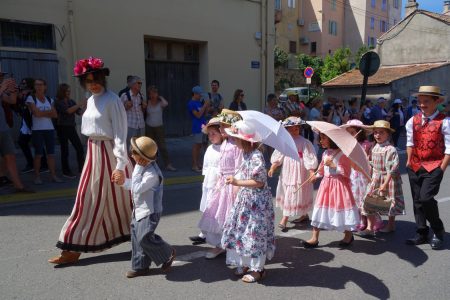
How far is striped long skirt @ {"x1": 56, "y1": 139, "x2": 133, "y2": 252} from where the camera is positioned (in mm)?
4062

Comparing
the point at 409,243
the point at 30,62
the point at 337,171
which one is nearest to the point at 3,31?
the point at 30,62

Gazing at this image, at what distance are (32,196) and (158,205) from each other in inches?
146

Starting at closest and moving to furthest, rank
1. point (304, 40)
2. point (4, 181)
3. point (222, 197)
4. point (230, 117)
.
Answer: point (230, 117) → point (222, 197) → point (4, 181) → point (304, 40)

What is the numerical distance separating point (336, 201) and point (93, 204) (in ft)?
8.33

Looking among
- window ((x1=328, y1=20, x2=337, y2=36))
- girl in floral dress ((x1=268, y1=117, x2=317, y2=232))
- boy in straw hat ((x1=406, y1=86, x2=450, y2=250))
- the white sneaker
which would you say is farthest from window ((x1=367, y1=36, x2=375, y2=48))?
the white sneaker

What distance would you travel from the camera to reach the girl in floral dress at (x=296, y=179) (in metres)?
5.25

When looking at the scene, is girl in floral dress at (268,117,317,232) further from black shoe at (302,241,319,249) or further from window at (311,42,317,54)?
window at (311,42,317,54)

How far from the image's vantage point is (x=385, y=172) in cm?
518

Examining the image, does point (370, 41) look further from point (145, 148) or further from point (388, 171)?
point (145, 148)

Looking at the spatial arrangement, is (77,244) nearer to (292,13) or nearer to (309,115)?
(309,115)

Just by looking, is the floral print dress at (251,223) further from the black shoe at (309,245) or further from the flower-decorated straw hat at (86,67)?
the flower-decorated straw hat at (86,67)

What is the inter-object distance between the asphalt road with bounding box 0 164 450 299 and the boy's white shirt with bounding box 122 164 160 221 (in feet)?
2.07

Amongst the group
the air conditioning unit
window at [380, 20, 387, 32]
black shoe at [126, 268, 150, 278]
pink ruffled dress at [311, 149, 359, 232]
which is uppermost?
window at [380, 20, 387, 32]

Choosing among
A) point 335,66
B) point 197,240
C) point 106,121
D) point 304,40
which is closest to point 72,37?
point 106,121
